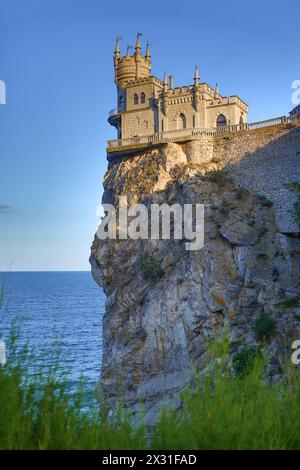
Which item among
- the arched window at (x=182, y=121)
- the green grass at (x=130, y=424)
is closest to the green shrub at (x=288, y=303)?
the green grass at (x=130, y=424)

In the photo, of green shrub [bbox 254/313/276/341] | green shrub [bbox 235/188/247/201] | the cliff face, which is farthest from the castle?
green shrub [bbox 254/313/276/341]

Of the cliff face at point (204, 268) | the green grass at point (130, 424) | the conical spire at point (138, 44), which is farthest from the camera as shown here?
the conical spire at point (138, 44)

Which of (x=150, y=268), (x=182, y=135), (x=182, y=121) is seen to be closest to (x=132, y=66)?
(x=182, y=121)

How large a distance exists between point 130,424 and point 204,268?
21973 millimetres

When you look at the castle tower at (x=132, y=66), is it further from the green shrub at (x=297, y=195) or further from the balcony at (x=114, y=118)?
the green shrub at (x=297, y=195)

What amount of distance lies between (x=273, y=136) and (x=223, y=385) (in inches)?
1062

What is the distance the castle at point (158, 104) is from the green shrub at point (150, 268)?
37.5 ft

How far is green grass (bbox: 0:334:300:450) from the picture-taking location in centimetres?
827

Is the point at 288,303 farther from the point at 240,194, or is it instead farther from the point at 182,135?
the point at 182,135

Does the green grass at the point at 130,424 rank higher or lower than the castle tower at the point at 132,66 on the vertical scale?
lower

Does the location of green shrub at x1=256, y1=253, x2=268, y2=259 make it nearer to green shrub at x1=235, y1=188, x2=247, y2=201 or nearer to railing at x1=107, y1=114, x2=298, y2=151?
green shrub at x1=235, y1=188, x2=247, y2=201

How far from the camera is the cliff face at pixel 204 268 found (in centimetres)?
2797

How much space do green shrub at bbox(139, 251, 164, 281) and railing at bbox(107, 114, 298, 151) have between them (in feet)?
30.7
